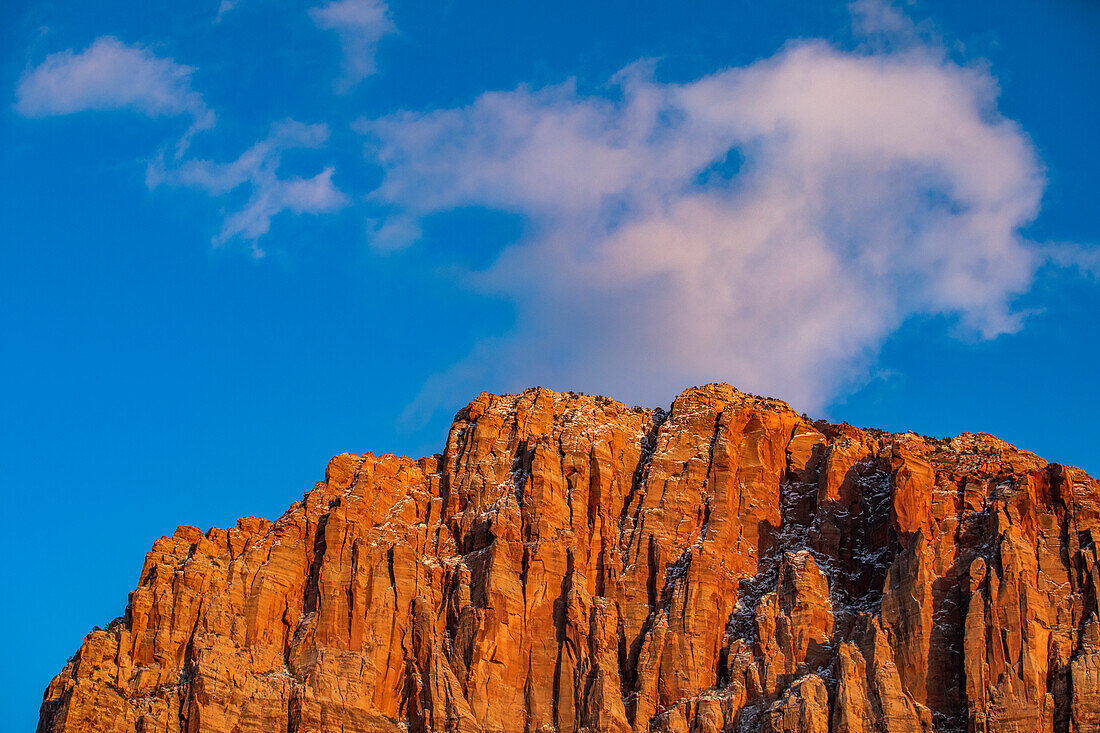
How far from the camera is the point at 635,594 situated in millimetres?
163375

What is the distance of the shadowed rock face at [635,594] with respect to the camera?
149 m

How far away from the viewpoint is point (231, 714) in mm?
156250

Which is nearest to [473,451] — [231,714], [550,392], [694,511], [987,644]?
[550,392]

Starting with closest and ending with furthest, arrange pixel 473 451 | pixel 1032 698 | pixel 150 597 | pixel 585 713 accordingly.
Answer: pixel 1032 698 → pixel 585 713 → pixel 150 597 → pixel 473 451

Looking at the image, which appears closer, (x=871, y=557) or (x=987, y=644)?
(x=987, y=644)

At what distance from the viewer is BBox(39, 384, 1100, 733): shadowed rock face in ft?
488

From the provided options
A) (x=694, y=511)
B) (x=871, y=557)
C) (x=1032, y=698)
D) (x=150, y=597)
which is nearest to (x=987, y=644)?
(x=1032, y=698)

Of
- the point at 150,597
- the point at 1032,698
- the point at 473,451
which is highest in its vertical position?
the point at 473,451

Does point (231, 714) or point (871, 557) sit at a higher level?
point (871, 557)

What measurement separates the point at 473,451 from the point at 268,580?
22490mm

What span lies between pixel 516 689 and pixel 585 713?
6.59 m

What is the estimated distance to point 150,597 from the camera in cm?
16588

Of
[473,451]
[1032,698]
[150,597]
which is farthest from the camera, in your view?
[473,451]

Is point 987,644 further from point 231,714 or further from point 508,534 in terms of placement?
point 231,714
